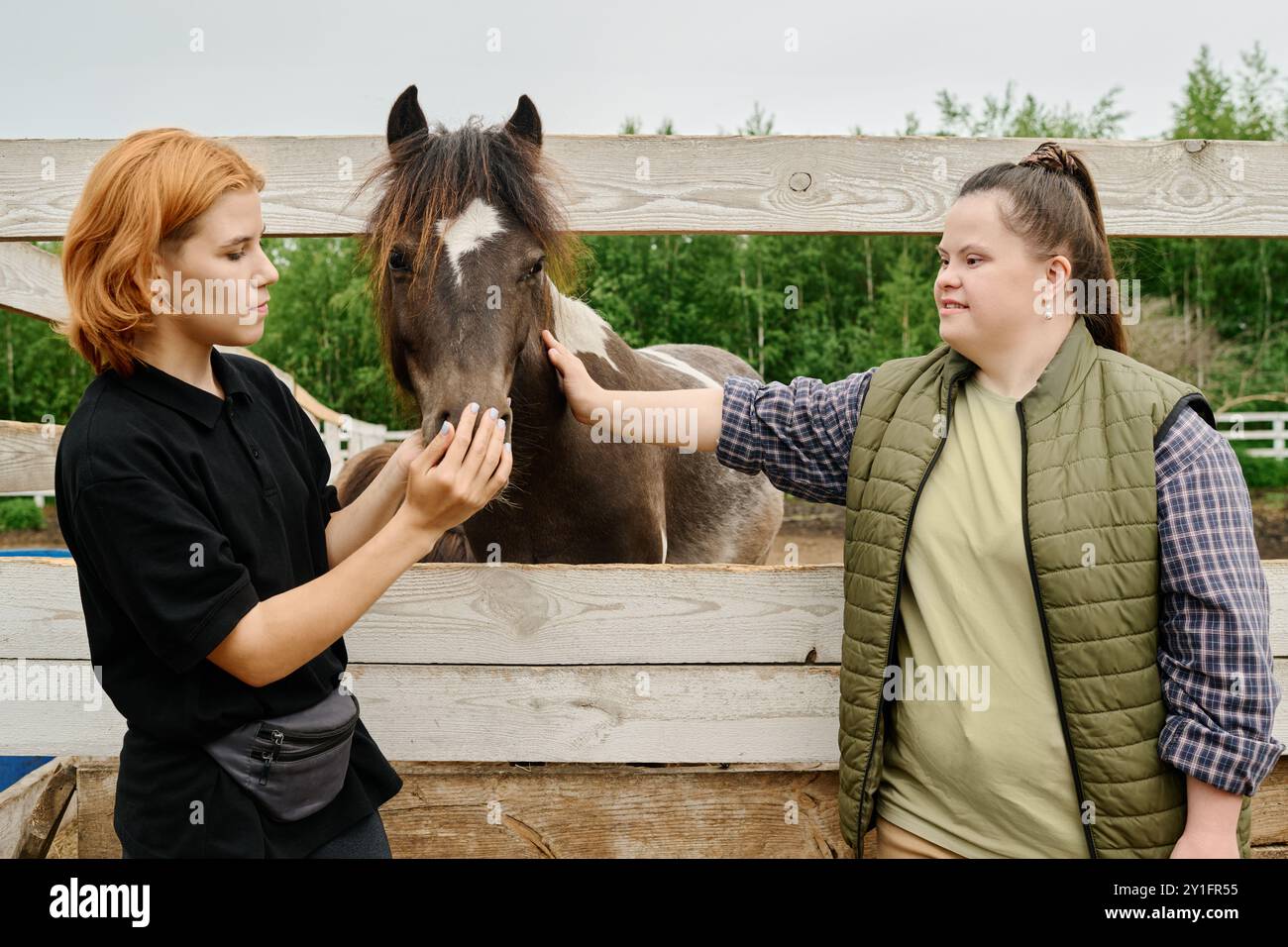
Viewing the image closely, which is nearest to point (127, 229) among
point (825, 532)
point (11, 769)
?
point (11, 769)

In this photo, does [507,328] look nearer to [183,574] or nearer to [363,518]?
[363,518]

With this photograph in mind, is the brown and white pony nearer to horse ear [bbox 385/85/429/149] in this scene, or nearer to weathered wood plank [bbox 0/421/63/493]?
horse ear [bbox 385/85/429/149]

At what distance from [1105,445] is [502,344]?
1334 millimetres

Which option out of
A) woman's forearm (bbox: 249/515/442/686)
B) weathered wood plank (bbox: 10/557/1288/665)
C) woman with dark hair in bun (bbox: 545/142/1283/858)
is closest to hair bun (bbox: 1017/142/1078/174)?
woman with dark hair in bun (bbox: 545/142/1283/858)

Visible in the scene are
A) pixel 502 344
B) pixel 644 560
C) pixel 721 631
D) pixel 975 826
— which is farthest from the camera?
pixel 644 560

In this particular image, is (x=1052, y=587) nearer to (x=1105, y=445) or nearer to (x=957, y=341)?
(x=1105, y=445)

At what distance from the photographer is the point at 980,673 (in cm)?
169

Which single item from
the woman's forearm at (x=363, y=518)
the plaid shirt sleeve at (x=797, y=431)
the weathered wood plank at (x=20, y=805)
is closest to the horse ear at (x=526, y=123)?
the plaid shirt sleeve at (x=797, y=431)

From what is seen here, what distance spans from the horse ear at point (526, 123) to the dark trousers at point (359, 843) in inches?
68.8

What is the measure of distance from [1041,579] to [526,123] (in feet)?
5.83

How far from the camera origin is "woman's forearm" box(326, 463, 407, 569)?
6.08 feet

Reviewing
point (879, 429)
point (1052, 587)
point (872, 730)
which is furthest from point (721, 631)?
point (1052, 587)

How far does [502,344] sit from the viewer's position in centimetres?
215
